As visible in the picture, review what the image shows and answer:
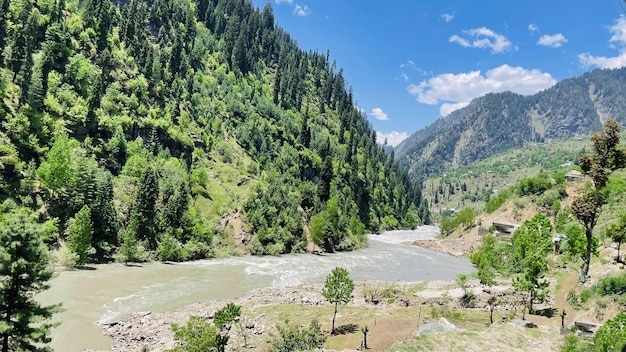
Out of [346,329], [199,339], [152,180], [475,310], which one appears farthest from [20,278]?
[152,180]

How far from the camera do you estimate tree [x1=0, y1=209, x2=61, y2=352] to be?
20.1 m

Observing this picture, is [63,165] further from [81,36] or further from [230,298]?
[81,36]

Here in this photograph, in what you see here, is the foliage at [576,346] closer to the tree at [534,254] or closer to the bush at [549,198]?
the tree at [534,254]

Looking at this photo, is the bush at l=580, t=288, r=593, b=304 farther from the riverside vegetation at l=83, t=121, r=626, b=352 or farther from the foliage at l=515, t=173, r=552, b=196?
the foliage at l=515, t=173, r=552, b=196

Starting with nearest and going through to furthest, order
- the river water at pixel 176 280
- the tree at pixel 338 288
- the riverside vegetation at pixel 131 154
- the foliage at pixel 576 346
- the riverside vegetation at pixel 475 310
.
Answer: the foliage at pixel 576 346
the riverside vegetation at pixel 475 310
the tree at pixel 338 288
the river water at pixel 176 280
the riverside vegetation at pixel 131 154

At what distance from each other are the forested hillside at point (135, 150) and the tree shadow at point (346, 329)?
47.2 m

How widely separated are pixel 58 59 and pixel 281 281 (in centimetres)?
8543

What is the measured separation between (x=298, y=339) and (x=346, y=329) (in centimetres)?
716

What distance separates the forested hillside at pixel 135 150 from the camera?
71750 mm

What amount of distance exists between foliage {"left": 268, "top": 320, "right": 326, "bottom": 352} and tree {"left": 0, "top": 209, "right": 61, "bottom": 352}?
702 inches

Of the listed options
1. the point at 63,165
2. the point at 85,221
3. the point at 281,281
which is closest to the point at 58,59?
the point at 63,165

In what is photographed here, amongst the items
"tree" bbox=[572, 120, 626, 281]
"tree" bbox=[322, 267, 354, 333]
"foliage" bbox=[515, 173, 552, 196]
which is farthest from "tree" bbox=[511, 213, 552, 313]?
"foliage" bbox=[515, 173, 552, 196]

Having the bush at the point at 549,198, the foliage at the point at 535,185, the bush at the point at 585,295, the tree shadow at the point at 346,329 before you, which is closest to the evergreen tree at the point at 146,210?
the tree shadow at the point at 346,329

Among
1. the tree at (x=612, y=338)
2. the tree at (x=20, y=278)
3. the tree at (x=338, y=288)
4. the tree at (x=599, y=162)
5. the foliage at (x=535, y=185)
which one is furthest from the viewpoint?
the foliage at (x=535, y=185)
